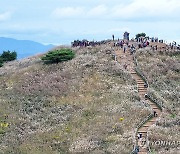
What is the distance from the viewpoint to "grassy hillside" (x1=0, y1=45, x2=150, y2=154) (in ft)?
155

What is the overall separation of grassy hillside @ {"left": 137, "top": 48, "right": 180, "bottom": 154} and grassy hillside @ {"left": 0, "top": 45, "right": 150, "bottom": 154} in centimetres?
253

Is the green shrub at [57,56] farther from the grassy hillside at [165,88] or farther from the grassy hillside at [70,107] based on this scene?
the grassy hillside at [165,88]

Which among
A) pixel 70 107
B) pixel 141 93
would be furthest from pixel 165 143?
pixel 70 107

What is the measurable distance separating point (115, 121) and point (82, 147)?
596cm

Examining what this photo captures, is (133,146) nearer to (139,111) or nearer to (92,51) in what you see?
(139,111)

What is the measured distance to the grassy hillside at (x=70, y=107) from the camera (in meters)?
47.1

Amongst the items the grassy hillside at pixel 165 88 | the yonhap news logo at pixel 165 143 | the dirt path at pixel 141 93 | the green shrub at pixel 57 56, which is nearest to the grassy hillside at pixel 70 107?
the dirt path at pixel 141 93

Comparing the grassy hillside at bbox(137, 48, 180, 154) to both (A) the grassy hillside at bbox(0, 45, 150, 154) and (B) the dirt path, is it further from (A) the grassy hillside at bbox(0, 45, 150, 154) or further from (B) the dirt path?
(A) the grassy hillside at bbox(0, 45, 150, 154)

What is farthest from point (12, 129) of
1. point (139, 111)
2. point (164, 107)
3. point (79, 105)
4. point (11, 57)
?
point (11, 57)

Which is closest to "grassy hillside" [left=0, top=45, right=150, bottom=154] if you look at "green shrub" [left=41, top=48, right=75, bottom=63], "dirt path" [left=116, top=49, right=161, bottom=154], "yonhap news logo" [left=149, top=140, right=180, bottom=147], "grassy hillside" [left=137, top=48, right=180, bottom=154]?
"dirt path" [left=116, top=49, right=161, bottom=154]

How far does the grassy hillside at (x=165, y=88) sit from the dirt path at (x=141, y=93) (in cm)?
77

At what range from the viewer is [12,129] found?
51625mm

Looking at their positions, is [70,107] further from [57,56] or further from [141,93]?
[57,56]

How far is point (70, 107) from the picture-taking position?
55.2 metres
